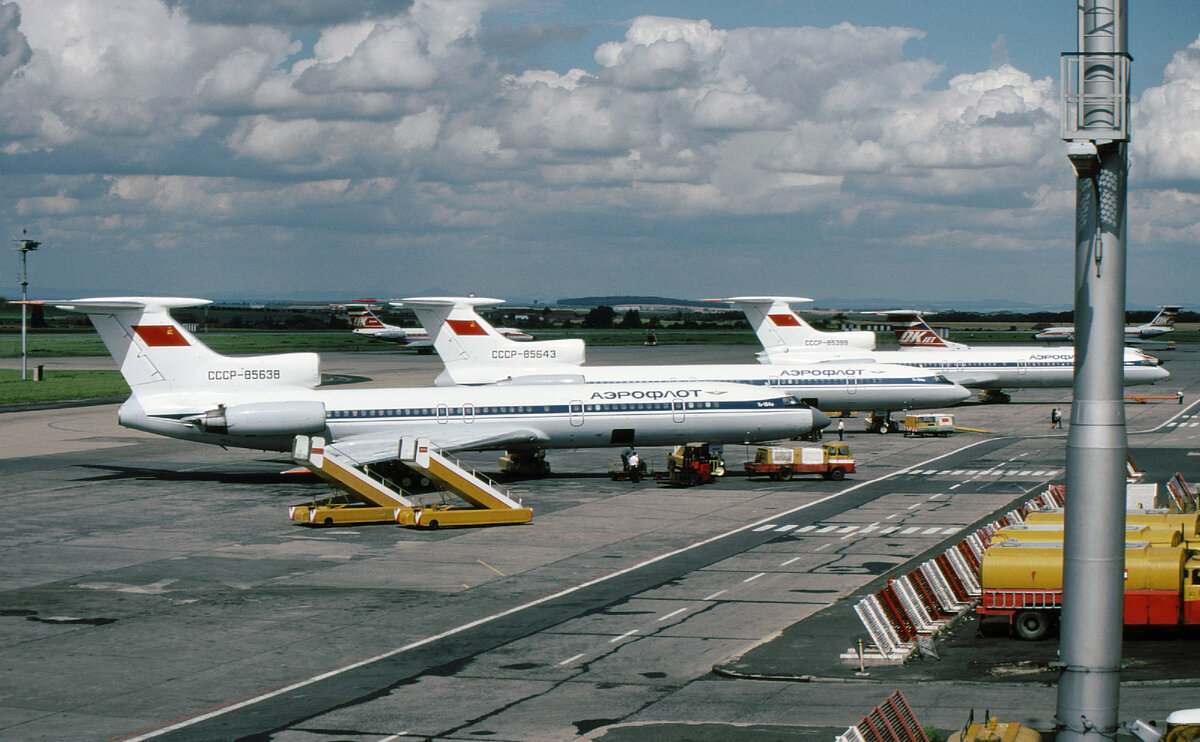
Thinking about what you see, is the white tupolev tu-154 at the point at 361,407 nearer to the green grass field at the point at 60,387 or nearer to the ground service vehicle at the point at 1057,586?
the ground service vehicle at the point at 1057,586

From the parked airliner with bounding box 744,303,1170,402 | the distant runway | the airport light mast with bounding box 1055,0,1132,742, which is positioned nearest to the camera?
the airport light mast with bounding box 1055,0,1132,742

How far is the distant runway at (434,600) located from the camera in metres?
22.6

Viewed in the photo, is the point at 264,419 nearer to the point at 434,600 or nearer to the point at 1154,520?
the point at 434,600

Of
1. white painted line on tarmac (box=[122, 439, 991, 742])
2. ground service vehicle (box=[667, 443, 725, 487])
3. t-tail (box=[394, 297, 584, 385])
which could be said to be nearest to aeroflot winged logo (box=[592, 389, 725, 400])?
ground service vehicle (box=[667, 443, 725, 487])

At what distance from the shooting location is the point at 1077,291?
42.3ft

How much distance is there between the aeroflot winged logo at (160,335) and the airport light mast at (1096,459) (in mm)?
46445

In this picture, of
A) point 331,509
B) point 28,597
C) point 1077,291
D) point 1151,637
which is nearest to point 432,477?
point 331,509

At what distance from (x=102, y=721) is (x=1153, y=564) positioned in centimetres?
2099

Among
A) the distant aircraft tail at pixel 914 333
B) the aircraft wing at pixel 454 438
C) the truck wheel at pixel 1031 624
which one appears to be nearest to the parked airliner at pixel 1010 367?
the distant aircraft tail at pixel 914 333

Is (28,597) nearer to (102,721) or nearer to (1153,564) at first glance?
(102,721)

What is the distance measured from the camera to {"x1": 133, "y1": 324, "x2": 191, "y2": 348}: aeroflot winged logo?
174 feet

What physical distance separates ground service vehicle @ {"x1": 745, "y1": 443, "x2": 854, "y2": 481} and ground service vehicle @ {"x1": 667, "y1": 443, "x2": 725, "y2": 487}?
2.27 metres

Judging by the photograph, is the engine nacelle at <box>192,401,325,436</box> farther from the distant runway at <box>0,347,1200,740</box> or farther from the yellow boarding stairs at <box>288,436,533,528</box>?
the yellow boarding stairs at <box>288,436,533,528</box>

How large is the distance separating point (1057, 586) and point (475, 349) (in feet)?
161
